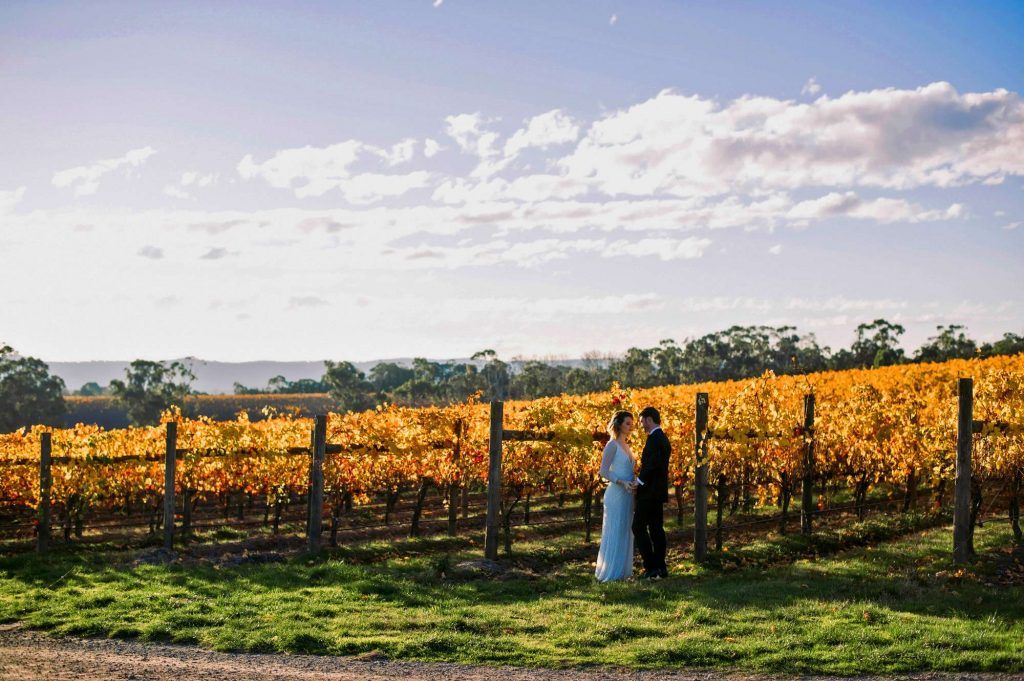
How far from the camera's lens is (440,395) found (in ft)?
260

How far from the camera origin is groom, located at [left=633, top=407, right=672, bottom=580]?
34.3 ft

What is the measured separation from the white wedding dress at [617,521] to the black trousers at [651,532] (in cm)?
11

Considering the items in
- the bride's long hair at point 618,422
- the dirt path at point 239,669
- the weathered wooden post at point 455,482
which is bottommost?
the dirt path at point 239,669

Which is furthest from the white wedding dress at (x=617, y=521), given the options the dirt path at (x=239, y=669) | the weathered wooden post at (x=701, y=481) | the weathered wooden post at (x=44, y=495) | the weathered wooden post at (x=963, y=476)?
the weathered wooden post at (x=44, y=495)

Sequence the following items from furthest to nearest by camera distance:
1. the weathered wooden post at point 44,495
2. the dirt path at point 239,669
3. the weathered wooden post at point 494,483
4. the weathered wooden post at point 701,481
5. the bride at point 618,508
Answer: the weathered wooden post at point 44,495
the weathered wooden post at point 494,483
the weathered wooden post at point 701,481
the bride at point 618,508
the dirt path at point 239,669

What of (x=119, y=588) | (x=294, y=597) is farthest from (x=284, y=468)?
(x=294, y=597)

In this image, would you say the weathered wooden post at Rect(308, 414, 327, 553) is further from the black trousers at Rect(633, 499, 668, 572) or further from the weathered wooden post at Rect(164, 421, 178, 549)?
the black trousers at Rect(633, 499, 668, 572)

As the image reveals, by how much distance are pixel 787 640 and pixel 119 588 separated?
7.53 metres

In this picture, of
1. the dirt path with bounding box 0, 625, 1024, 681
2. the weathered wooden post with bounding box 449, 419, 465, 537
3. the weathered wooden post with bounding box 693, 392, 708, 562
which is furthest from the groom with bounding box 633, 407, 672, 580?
the weathered wooden post with bounding box 449, 419, 465, 537

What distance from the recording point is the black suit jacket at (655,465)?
10438 millimetres

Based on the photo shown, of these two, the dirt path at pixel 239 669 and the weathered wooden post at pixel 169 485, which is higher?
the weathered wooden post at pixel 169 485

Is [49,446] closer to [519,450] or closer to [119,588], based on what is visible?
[119,588]

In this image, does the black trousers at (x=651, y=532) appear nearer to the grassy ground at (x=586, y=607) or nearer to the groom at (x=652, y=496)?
the groom at (x=652, y=496)

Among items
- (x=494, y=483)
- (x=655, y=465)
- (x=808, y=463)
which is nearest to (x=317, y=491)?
(x=494, y=483)
